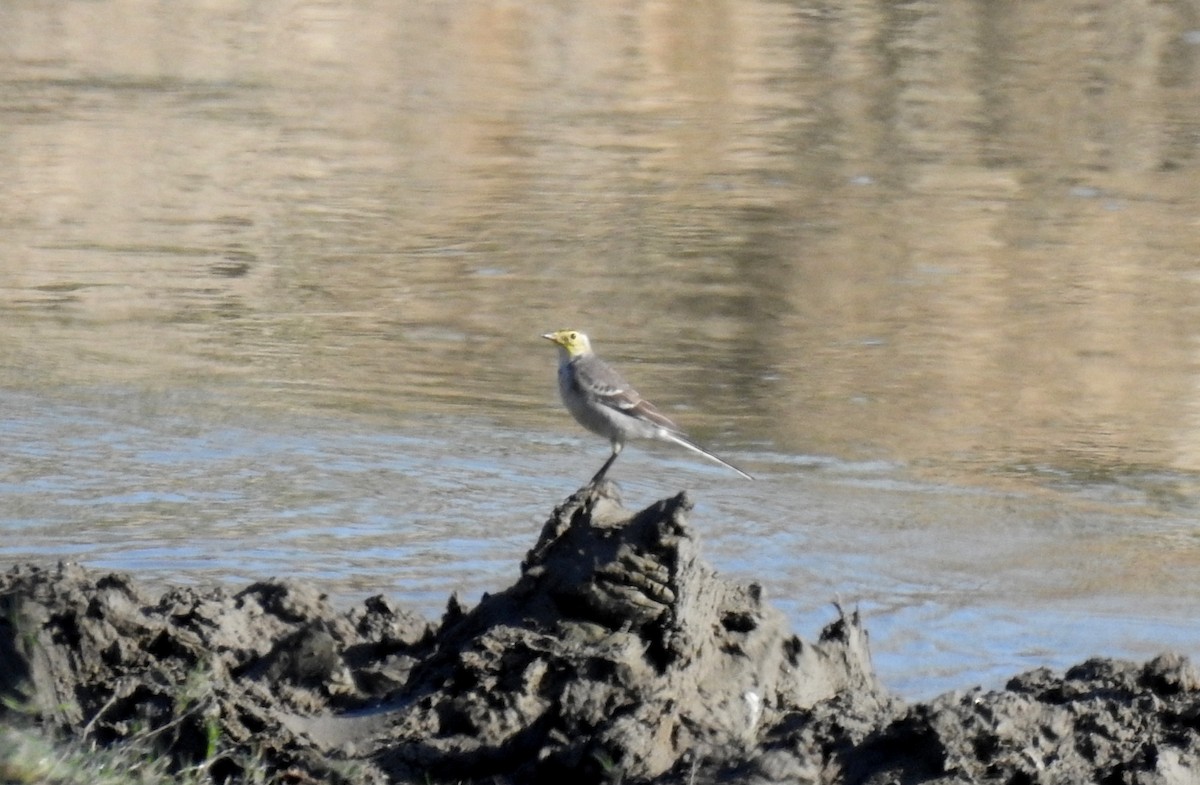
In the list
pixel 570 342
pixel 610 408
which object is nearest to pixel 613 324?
pixel 570 342

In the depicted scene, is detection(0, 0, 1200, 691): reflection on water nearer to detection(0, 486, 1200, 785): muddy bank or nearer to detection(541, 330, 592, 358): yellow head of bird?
Result: detection(541, 330, 592, 358): yellow head of bird

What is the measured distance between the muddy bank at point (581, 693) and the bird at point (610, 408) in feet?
9.50

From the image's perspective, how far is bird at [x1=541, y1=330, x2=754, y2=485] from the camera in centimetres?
852

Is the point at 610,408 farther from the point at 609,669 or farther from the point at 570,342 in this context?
the point at 609,669

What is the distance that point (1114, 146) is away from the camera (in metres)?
20.4

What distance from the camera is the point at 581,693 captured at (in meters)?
4.96

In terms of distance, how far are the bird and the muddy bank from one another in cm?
290

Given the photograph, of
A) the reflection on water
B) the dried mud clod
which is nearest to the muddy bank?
the dried mud clod

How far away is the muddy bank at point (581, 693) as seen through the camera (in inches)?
187

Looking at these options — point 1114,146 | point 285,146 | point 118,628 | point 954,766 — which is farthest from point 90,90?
point 954,766

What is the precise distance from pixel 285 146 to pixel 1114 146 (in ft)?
27.8

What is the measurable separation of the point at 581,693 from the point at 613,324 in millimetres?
7226

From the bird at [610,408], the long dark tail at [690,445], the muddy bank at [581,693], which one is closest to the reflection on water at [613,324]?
the long dark tail at [690,445]

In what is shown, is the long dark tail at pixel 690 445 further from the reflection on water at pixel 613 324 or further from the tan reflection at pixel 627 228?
the tan reflection at pixel 627 228
